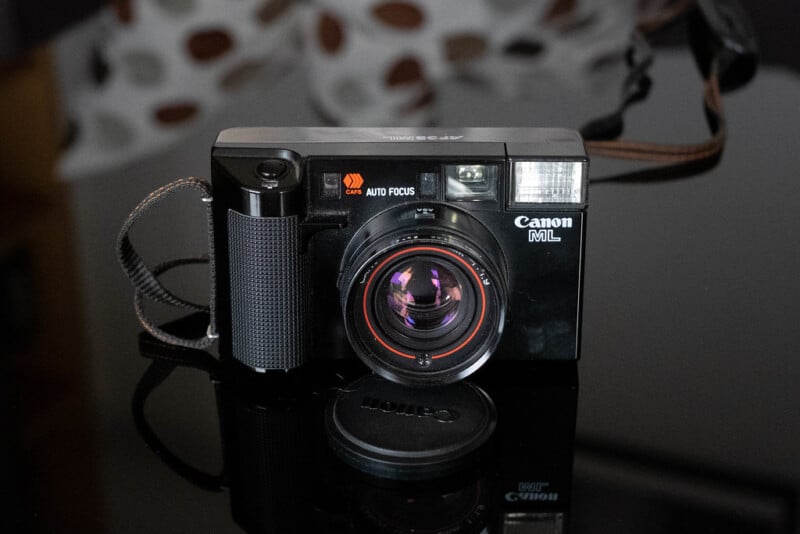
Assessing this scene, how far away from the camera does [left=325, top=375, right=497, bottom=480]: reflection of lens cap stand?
3.28ft

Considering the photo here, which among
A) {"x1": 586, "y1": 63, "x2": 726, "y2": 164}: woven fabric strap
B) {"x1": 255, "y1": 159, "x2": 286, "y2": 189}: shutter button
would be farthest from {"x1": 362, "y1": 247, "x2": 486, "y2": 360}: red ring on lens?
{"x1": 586, "y1": 63, "x2": 726, "y2": 164}: woven fabric strap

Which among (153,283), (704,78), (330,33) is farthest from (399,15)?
(153,283)

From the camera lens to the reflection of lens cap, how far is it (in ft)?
0.07

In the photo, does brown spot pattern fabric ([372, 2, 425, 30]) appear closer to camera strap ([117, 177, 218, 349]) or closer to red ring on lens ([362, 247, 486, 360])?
camera strap ([117, 177, 218, 349])

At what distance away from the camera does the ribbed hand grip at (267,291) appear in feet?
3.54

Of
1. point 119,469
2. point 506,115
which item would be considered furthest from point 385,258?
point 506,115

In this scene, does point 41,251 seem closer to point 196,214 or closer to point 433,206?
point 196,214

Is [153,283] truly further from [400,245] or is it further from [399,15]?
[399,15]

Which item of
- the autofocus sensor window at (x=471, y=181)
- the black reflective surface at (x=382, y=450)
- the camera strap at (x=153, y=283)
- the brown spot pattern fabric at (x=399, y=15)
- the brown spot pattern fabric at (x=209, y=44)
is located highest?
the brown spot pattern fabric at (x=399, y=15)

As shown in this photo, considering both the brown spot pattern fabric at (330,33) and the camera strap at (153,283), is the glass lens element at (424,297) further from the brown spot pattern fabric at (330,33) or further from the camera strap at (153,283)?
the brown spot pattern fabric at (330,33)

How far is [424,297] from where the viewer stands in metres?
1.14

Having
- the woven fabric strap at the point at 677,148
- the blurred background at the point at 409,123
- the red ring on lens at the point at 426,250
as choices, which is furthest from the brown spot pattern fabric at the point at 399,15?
the red ring on lens at the point at 426,250

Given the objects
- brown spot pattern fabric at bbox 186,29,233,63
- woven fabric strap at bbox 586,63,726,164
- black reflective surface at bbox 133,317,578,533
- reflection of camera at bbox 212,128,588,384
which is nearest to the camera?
black reflective surface at bbox 133,317,578,533

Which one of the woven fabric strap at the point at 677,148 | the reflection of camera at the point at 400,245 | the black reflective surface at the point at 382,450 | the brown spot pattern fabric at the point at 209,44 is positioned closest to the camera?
the black reflective surface at the point at 382,450
